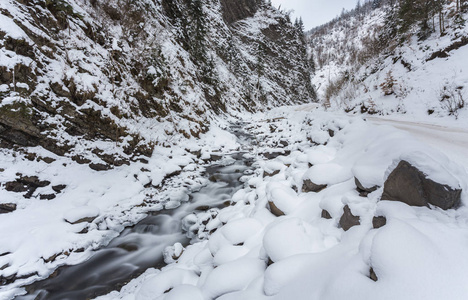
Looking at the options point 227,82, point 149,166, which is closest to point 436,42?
point 149,166

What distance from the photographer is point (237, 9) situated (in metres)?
43.4

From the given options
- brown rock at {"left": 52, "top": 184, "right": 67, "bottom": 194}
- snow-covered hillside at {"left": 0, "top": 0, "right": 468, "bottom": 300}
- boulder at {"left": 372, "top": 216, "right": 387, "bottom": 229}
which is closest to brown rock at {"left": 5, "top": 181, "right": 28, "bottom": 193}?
snow-covered hillside at {"left": 0, "top": 0, "right": 468, "bottom": 300}

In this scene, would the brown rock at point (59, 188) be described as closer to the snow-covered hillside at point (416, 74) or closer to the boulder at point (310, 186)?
the boulder at point (310, 186)

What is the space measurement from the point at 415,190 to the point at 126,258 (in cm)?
526

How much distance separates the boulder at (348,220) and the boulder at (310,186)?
48.9 inches

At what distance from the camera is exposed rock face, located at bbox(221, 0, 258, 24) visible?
131ft

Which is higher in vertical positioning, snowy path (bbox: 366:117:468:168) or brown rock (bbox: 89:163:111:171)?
brown rock (bbox: 89:163:111:171)

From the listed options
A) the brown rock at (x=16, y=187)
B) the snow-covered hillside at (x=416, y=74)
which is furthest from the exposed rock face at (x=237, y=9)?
the brown rock at (x=16, y=187)

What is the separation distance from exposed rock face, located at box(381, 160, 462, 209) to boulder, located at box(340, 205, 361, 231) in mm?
382

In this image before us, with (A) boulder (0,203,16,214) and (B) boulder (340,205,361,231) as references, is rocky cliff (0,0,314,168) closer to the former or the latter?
(A) boulder (0,203,16,214)

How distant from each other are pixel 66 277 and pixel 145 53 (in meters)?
9.06

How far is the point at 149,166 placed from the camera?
713 centimetres

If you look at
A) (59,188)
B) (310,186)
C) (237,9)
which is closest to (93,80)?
(59,188)

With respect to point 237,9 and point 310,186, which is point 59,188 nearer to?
point 310,186
